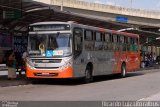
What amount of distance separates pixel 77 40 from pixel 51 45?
1.36 metres

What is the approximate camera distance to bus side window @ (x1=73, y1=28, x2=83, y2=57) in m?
20.6

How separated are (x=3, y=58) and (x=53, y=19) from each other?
169 inches

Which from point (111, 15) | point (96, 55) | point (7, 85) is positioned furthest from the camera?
point (111, 15)

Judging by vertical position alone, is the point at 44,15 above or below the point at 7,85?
above

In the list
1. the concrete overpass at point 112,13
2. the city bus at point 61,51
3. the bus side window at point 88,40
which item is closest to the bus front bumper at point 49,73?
the city bus at point 61,51

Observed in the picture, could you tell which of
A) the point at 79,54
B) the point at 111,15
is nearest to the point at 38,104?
the point at 79,54

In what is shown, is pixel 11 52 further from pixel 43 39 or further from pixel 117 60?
pixel 117 60

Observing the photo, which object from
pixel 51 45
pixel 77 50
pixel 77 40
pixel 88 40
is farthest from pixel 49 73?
pixel 88 40

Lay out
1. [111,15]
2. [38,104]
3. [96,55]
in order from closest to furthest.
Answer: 1. [38,104]
2. [96,55]
3. [111,15]

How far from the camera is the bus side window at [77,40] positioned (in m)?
20.6

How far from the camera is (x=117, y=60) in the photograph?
26.9 metres

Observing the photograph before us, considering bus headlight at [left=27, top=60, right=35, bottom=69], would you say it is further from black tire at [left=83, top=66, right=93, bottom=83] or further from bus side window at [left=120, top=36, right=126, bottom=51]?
bus side window at [left=120, top=36, right=126, bottom=51]

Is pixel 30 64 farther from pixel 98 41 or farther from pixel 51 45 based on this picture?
pixel 98 41

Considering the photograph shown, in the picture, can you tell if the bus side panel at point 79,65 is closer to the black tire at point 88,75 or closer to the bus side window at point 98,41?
the black tire at point 88,75
